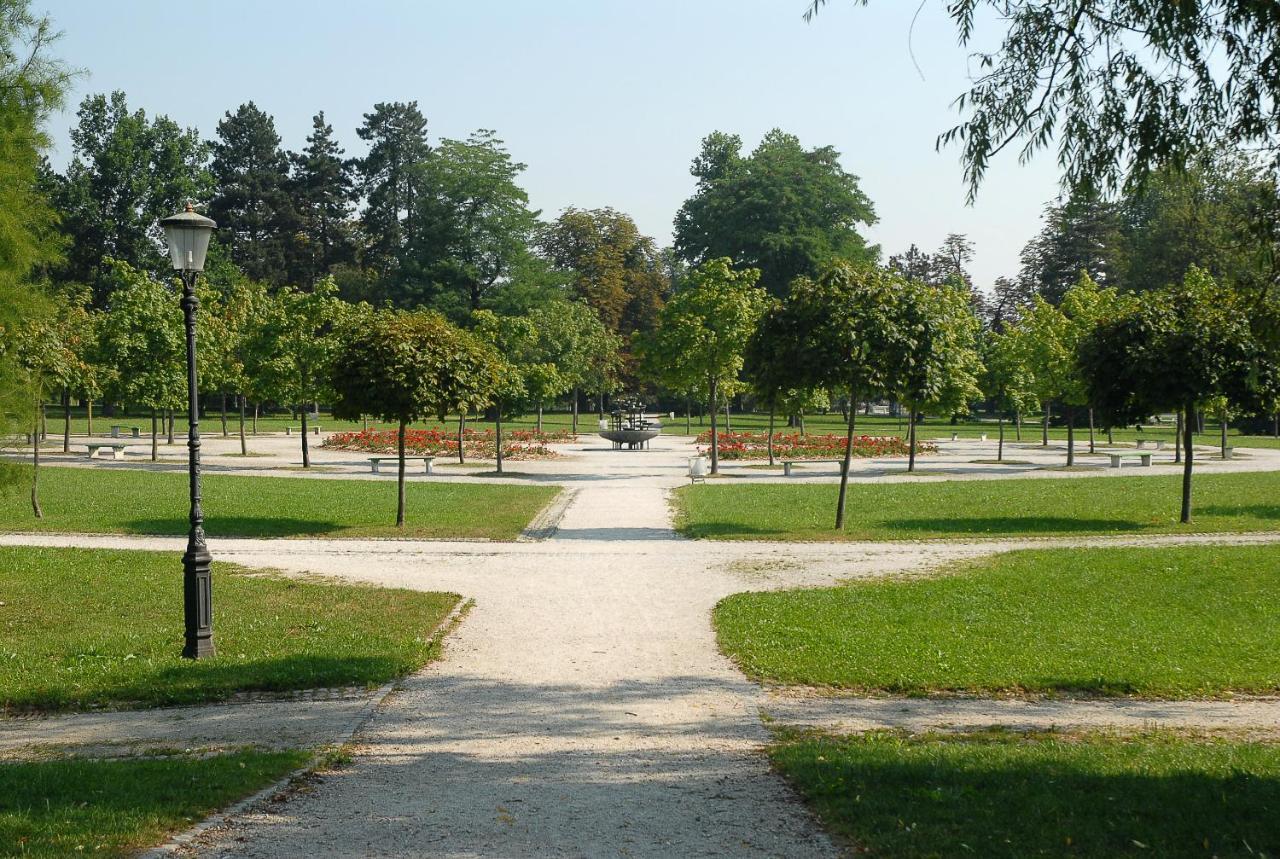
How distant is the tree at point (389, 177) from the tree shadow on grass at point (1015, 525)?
74350mm

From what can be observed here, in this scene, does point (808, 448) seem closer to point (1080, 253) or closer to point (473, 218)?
point (473, 218)

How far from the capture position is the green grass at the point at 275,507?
68.8 feet

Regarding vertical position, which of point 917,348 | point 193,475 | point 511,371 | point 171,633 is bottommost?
point 171,633

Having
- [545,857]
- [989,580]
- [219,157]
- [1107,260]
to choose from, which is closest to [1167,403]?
[989,580]

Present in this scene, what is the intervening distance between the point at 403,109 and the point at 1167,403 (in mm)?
84556

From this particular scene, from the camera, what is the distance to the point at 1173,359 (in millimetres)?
20859

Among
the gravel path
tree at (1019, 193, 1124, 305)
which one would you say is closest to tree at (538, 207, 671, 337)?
tree at (1019, 193, 1124, 305)

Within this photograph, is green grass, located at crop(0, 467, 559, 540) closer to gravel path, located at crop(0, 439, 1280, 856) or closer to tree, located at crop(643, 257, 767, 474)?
gravel path, located at crop(0, 439, 1280, 856)

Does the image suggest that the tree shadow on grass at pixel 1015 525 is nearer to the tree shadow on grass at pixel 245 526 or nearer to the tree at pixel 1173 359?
the tree at pixel 1173 359

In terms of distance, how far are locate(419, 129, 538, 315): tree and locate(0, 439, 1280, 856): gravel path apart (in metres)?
59.3

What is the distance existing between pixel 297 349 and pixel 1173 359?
26.9m

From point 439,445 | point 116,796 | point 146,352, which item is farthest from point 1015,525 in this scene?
point 146,352

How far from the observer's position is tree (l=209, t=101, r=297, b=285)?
85.4 metres

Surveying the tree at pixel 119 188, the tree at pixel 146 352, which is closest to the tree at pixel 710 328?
the tree at pixel 146 352
